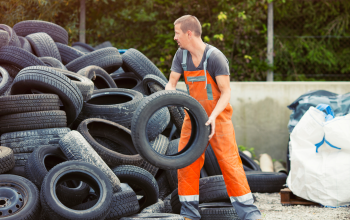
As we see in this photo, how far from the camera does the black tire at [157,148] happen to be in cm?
391

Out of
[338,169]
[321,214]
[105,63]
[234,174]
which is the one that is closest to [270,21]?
[105,63]

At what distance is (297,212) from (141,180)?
1735 mm

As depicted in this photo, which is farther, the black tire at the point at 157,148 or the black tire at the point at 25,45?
the black tire at the point at 25,45

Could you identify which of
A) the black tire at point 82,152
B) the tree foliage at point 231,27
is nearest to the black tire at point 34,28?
the tree foliage at point 231,27

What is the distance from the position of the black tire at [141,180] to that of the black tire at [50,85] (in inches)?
38.8

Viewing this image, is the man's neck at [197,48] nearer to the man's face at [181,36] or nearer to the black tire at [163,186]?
the man's face at [181,36]

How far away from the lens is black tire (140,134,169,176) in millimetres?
3915

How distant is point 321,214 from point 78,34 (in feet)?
20.1

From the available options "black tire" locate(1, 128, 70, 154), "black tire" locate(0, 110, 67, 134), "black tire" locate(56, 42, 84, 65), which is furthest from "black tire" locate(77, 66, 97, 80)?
"black tire" locate(1, 128, 70, 154)

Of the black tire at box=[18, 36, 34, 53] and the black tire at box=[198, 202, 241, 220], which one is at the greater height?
the black tire at box=[18, 36, 34, 53]

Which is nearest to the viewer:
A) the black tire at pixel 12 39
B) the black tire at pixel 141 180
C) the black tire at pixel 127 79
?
the black tire at pixel 141 180

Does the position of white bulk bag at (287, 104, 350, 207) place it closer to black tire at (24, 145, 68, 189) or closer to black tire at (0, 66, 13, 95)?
black tire at (24, 145, 68, 189)

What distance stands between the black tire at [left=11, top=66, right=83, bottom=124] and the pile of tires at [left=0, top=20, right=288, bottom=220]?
1 cm

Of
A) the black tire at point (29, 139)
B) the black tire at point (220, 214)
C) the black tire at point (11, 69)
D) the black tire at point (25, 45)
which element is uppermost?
the black tire at point (25, 45)
